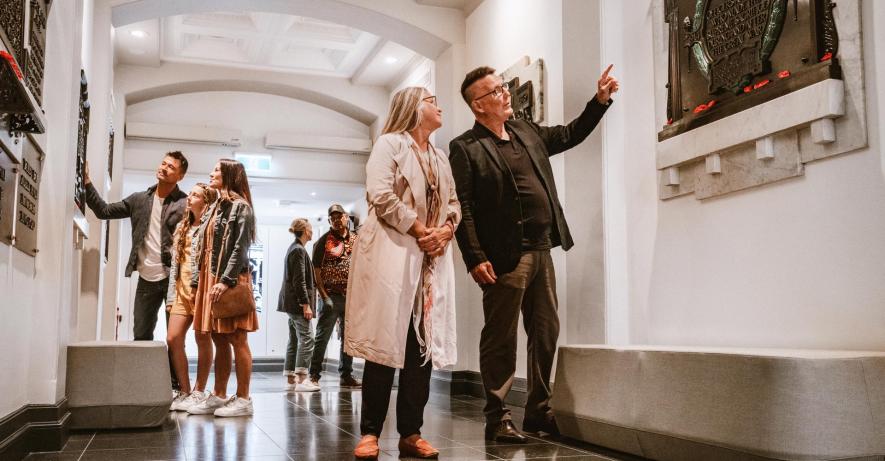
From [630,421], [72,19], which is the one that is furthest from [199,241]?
[630,421]

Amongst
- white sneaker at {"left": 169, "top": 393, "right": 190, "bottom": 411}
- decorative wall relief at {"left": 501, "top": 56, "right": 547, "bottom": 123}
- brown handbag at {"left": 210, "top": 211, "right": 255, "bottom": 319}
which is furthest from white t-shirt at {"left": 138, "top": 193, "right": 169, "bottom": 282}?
decorative wall relief at {"left": 501, "top": 56, "right": 547, "bottom": 123}

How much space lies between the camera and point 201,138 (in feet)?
30.8

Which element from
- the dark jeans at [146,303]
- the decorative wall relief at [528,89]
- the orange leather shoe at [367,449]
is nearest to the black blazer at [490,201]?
the orange leather shoe at [367,449]

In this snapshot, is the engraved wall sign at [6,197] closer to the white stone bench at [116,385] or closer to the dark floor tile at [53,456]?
the dark floor tile at [53,456]

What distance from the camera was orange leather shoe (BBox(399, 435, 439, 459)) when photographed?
3.11m

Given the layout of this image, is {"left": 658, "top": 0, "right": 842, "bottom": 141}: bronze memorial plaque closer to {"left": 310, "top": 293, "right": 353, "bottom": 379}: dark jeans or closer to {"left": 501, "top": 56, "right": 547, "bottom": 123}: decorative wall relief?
{"left": 501, "top": 56, "right": 547, "bottom": 123}: decorative wall relief

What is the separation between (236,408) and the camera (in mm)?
4668

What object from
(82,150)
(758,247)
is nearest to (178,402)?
(82,150)

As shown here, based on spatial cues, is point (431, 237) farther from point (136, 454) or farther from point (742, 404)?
point (136, 454)

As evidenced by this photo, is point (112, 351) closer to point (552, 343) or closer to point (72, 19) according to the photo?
point (72, 19)

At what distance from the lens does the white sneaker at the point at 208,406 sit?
4.75m

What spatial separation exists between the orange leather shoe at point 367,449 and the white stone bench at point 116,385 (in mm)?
Answer: 1515

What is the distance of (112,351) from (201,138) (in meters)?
5.71

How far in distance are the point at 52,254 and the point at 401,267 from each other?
158 centimetres
